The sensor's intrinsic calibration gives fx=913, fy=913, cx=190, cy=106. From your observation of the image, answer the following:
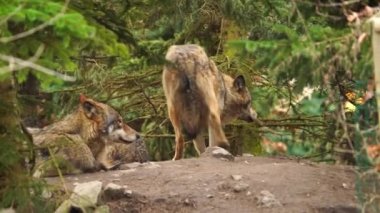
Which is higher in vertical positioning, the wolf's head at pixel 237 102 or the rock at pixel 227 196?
the wolf's head at pixel 237 102

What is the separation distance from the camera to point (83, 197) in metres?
9.91

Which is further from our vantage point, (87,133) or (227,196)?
(87,133)

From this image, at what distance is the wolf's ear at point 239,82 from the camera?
50.2 feet

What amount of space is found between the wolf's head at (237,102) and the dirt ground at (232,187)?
11.2 feet

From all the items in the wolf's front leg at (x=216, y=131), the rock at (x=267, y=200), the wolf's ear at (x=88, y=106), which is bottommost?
the rock at (x=267, y=200)

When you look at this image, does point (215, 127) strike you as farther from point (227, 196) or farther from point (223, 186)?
point (227, 196)

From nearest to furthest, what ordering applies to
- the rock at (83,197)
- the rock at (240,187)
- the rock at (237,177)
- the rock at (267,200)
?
1. the rock at (83,197)
2. the rock at (267,200)
3. the rock at (240,187)
4. the rock at (237,177)

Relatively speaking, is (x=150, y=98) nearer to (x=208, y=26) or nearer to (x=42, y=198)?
(x=208, y=26)

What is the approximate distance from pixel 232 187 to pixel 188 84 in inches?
119

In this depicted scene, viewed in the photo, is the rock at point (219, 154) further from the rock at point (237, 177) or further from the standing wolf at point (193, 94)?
the rock at point (237, 177)

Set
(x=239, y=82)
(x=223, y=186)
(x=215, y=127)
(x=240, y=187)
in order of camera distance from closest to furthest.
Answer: (x=240, y=187), (x=223, y=186), (x=215, y=127), (x=239, y=82)

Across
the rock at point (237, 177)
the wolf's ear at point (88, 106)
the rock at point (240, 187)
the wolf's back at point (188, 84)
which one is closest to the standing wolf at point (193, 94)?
the wolf's back at point (188, 84)

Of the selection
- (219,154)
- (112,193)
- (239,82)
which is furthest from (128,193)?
(239,82)

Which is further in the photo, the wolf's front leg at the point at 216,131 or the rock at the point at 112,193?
the wolf's front leg at the point at 216,131
